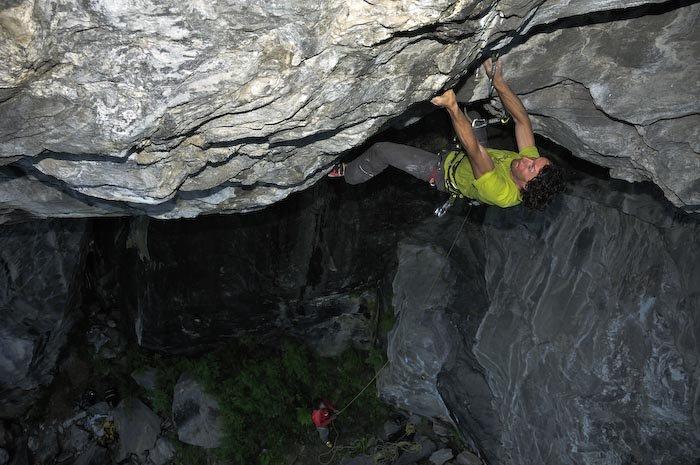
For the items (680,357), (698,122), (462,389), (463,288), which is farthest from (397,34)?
(462,389)

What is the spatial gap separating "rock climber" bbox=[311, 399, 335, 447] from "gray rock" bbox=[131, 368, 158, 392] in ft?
11.3

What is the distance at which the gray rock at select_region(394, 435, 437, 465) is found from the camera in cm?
945

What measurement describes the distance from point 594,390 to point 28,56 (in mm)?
6604

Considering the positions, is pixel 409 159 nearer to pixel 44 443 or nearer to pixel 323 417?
pixel 323 417

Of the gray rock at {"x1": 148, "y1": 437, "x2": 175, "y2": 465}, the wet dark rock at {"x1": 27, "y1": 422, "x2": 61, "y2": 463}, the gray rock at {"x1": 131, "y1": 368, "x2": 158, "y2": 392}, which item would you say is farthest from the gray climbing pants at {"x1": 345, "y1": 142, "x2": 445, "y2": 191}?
the wet dark rock at {"x1": 27, "y1": 422, "x2": 61, "y2": 463}

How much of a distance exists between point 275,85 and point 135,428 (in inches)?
388

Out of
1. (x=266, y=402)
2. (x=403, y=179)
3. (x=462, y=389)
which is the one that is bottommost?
(x=266, y=402)

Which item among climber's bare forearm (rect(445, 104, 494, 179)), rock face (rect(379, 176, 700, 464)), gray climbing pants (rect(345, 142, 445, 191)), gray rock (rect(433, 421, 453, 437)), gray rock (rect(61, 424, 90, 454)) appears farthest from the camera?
gray rock (rect(61, 424, 90, 454))

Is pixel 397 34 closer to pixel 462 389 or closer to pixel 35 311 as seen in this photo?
pixel 462 389

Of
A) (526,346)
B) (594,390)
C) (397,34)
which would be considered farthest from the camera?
(526,346)

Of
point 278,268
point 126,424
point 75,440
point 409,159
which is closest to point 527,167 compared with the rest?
point 409,159

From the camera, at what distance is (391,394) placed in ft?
31.8

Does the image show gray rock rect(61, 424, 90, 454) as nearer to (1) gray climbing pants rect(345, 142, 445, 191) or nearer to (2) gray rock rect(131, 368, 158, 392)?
(2) gray rock rect(131, 368, 158, 392)

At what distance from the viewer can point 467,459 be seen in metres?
9.23
